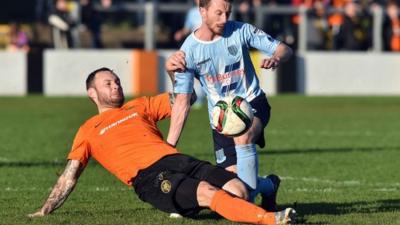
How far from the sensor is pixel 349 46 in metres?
31.5

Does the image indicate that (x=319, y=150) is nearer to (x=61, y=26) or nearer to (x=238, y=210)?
(x=238, y=210)

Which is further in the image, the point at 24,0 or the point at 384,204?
the point at 24,0

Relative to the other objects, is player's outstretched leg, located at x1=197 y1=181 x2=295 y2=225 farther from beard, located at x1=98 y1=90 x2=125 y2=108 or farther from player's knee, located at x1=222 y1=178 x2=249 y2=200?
beard, located at x1=98 y1=90 x2=125 y2=108

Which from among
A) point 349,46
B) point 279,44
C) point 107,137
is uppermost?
point 279,44

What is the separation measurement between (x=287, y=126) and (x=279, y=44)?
431 inches

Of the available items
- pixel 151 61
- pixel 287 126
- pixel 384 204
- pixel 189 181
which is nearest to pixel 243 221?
pixel 189 181

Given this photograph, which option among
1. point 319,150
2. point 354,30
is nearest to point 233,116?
point 319,150

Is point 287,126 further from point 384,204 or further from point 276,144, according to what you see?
point 384,204

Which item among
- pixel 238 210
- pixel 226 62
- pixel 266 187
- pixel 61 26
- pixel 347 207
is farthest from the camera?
pixel 61 26

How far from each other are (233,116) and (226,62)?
0.59 metres

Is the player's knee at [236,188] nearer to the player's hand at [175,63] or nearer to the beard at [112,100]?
the player's hand at [175,63]

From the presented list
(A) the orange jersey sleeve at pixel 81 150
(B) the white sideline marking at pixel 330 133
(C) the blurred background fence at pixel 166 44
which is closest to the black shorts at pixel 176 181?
(A) the orange jersey sleeve at pixel 81 150

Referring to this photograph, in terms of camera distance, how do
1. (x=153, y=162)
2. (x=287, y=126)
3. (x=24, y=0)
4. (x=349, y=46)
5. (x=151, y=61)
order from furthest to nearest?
(x=24, y=0)
(x=349, y=46)
(x=151, y=61)
(x=287, y=126)
(x=153, y=162)

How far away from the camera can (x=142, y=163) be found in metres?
9.15
